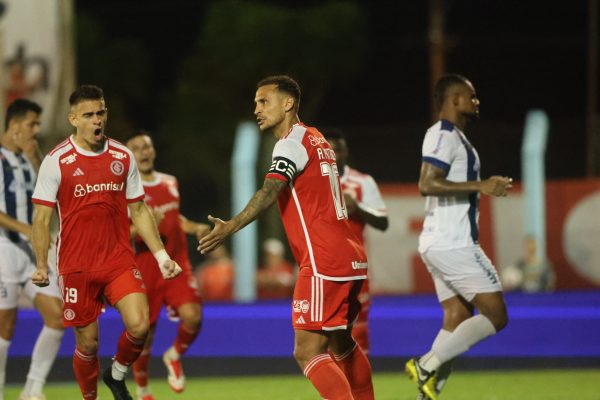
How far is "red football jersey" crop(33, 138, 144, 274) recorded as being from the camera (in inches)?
323

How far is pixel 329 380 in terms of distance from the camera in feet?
23.7

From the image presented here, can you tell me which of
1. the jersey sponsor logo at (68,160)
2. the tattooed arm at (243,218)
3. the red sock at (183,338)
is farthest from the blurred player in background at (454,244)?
the jersey sponsor logo at (68,160)

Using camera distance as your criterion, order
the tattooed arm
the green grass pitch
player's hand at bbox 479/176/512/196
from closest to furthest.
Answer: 1. the tattooed arm
2. player's hand at bbox 479/176/512/196
3. the green grass pitch

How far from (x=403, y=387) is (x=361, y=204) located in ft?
9.31

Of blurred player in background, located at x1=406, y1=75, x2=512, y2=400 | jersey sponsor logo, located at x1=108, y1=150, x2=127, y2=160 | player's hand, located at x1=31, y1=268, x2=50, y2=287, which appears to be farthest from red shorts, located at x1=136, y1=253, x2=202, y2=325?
blurred player in background, located at x1=406, y1=75, x2=512, y2=400

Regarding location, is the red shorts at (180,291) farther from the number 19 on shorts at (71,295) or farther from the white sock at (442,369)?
the white sock at (442,369)

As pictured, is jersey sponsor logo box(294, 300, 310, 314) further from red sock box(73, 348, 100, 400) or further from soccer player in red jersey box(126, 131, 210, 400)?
soccer player in red jersey box(126, 131, 210, 400)

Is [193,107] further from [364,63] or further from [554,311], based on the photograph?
[554,311]

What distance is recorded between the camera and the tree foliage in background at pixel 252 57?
49125mm

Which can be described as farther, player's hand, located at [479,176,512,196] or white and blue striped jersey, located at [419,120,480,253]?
white and blue striped jersey, located at [419,120,480,253]

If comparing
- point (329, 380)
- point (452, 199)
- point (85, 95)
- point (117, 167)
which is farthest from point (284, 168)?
point (452, 199)

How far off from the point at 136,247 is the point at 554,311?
5707mm

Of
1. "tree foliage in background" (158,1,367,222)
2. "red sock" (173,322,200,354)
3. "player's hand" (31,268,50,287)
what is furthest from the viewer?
"tree foliage in background" (158,1,367,222)

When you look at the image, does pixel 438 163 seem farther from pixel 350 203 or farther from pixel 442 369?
pixel 442 369
